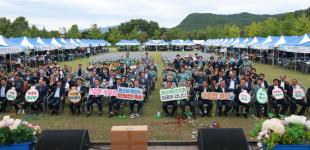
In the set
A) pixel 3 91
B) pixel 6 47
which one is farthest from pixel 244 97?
pixel 6 47

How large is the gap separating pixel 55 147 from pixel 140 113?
15.5ft

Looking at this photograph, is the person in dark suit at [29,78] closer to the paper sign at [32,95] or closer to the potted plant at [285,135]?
the paper sign at [32,95]

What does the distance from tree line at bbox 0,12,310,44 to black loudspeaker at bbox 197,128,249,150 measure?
35.8 metres

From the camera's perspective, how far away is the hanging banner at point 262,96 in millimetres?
8484

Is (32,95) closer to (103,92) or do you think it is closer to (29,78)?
(103,92)

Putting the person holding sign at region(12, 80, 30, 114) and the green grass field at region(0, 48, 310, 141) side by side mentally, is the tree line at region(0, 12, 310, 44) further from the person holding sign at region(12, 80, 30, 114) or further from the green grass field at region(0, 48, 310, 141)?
the person holding sign at region(12, 80, 30, 114)

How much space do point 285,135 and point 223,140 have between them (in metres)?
1.25

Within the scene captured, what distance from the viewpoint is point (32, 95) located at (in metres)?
9.12

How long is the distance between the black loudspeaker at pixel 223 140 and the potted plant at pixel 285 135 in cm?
39

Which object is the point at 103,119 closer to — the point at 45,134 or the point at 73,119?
the point at 73,119

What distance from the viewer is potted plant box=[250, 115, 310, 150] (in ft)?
15.6

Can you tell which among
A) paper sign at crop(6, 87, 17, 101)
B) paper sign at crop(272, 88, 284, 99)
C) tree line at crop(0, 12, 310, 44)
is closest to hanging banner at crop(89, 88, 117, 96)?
paper sign at crop(6, 87, 17, 101)

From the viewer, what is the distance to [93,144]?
648 centimetres

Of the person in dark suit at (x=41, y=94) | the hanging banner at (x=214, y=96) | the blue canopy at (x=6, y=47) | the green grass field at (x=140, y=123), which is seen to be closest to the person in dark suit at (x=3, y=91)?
the green grass field at (x=140, y=123)
